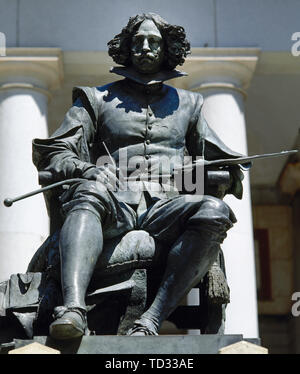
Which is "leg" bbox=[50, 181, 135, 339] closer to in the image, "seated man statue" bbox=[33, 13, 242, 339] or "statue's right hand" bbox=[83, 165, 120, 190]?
"seated man statue" bbox=[33, 13, 242, 339]

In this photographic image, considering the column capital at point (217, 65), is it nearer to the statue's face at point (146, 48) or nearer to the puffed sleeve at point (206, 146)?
the puffed sleeve at point (206, 146)

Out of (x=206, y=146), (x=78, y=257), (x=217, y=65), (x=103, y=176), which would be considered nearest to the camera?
(x=78, y=257)

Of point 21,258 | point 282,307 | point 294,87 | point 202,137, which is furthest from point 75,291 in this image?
point 282,307

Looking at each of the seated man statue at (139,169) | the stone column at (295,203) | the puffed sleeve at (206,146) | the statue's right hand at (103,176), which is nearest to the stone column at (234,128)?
the stone column at (295,203)

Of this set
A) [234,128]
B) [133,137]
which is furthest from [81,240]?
[234,128]

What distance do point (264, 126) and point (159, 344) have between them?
1591 cm

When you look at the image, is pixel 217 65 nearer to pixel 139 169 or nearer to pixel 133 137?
pixel 133 137

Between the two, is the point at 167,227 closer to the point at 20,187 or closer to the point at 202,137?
the point at 202,137

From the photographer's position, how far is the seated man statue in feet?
31.9

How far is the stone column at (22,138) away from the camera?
64.1 ft

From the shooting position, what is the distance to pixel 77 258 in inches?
379

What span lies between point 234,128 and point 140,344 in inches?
453

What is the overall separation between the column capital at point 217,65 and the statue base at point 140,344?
38.9ft

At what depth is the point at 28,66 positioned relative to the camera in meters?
20.8
